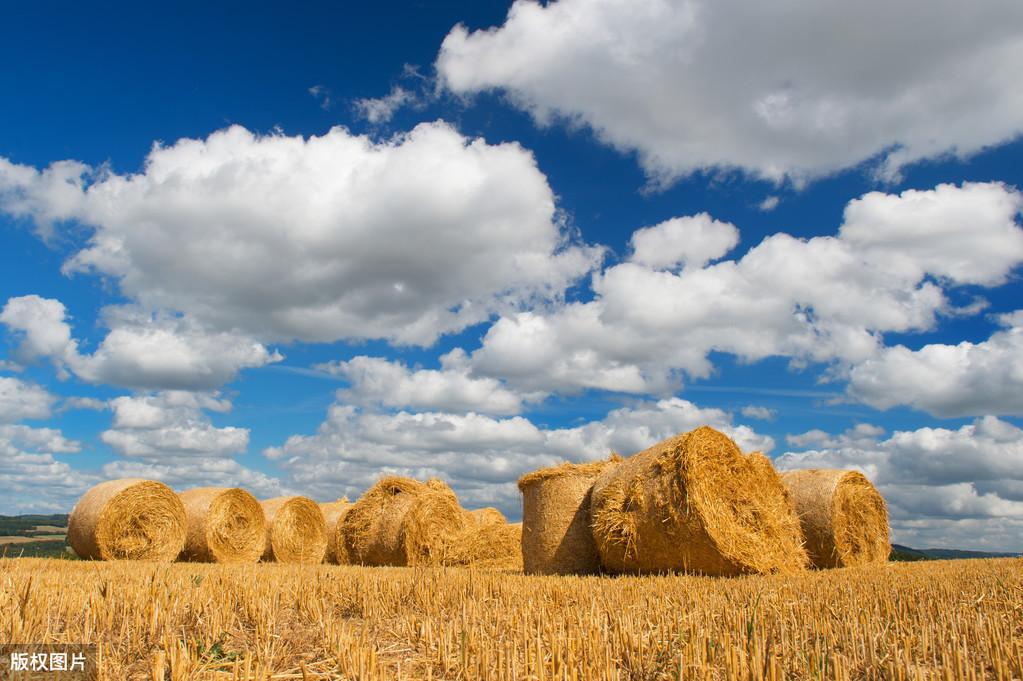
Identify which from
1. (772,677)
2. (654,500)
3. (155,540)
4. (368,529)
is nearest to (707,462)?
(654,500)

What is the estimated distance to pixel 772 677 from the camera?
3002 mm

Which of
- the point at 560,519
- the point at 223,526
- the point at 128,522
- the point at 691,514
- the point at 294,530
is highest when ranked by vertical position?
the point at 691,514

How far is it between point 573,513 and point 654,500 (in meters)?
1.66

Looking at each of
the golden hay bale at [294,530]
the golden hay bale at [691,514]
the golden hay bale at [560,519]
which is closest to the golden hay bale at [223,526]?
the golden hay bale at [294,530]

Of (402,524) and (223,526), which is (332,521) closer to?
(223,526)

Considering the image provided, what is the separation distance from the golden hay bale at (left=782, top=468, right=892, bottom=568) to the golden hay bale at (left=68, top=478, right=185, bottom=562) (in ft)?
42.0

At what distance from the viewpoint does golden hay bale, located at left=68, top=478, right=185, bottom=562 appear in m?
14.7

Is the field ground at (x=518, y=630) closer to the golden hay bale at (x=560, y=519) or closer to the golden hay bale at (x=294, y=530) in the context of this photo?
the golden hay bale at (x=560, y=519)

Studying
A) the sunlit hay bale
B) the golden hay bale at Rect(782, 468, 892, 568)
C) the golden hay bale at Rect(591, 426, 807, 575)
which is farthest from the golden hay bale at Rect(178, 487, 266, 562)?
the golden hay bale at Rect(782, 468, 892, 568)

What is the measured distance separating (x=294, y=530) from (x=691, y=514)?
41.1 feet

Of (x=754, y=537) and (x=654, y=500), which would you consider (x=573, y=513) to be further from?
(x=754, y=537)

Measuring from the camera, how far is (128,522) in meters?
15.1

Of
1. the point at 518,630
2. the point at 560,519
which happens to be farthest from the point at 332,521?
the point at 518,630

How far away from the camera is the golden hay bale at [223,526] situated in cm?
1638
